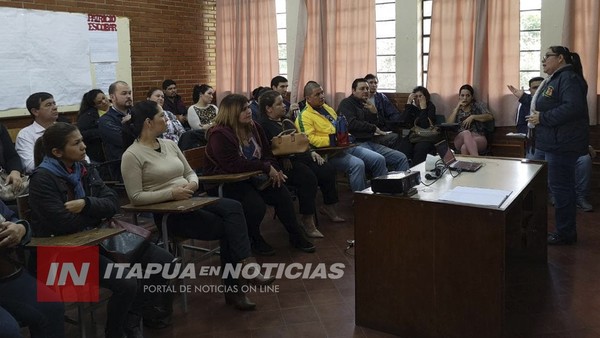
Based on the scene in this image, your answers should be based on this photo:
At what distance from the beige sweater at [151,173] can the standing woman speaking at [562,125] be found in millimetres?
2536

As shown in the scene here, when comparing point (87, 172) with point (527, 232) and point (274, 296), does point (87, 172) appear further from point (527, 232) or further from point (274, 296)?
point (527, 232)

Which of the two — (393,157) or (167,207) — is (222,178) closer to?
(167,207)

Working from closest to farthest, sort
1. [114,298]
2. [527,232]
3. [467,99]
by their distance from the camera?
1. [114,298]
2. [527,232]
3. [467,99]

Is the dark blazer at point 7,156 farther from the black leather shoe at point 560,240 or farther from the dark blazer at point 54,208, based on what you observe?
the black leather shoe at point 560,240

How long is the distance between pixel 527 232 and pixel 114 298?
2.73 metres

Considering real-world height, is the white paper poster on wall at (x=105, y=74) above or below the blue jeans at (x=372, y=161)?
above

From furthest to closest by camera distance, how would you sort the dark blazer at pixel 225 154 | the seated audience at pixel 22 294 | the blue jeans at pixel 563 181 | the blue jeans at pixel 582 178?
the blue jeans at pixel 582 178 < the blue jeans at pixel 563 181 < the dark blazer at pixel 225 154 < the seated audience at pixel 22 294

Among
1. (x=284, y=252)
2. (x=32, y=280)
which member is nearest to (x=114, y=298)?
(x=32, y=280)

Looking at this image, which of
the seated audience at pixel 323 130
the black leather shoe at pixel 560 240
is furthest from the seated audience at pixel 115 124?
the black leather shoe at pixel 560 240

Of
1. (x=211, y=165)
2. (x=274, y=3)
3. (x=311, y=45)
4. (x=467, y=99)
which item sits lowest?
(x=211, y=165)

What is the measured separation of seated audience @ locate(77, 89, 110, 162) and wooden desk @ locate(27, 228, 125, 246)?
268cm

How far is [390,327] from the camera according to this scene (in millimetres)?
2803

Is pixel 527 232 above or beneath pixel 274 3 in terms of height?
beneath

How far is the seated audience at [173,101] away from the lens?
7113mm
